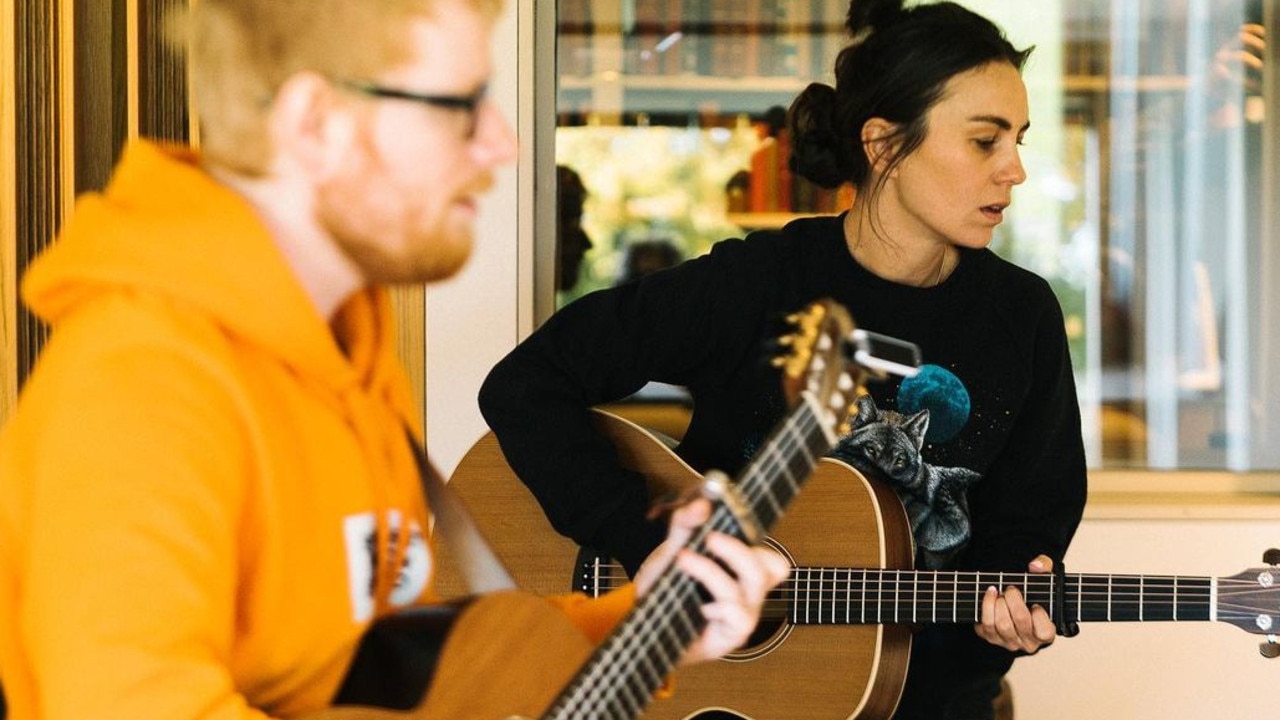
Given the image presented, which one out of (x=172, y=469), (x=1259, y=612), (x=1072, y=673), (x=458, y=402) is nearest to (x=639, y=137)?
(x=458, y=402)

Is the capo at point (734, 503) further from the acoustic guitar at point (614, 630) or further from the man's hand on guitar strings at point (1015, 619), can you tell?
the man's hand on guitar strings at point (1015, 619)

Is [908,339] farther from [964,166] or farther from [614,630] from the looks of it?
[614,630]

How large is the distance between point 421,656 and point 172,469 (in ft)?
0.98

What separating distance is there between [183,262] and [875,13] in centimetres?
162

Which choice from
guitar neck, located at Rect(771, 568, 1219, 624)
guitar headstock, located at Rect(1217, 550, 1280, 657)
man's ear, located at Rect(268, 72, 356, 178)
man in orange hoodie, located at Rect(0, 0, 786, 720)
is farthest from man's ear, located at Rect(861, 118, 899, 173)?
man's ear, located at Rect(268, 72, 356, 178)

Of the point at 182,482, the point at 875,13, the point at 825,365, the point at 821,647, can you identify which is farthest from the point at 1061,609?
the point at 182,482

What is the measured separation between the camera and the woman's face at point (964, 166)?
2.28 meters

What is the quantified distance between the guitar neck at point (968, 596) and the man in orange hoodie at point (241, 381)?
1.16m

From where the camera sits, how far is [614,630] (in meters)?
1.20

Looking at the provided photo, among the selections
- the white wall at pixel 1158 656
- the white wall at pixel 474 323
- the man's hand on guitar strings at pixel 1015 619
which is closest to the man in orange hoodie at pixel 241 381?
the man's hand on guitar strings at pixel 1015 619

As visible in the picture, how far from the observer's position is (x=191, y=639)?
35.6 inches

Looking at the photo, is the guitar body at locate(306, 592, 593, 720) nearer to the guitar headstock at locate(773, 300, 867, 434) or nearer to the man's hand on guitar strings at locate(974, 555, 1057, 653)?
the guitar headstock at locate(773, 300, 867, 434)

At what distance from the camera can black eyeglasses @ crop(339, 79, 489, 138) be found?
3.29 feet

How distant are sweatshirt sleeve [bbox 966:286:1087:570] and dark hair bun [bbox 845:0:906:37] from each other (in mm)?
502
